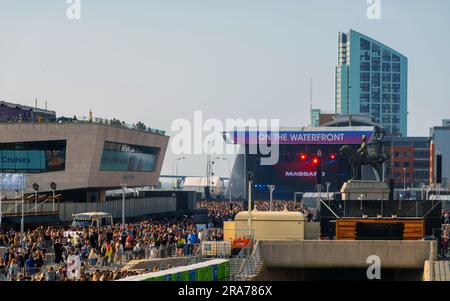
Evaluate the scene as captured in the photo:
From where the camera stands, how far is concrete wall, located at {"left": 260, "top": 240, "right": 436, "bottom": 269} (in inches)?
2522

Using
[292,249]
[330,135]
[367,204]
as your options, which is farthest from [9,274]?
[330,135]

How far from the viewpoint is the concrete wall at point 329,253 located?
210 ft

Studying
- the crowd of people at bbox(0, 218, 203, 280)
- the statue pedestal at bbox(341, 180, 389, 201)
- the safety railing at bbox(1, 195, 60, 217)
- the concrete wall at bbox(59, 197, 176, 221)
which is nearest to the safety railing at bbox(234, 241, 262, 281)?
the crowd of people at bbox(0, 218, 203, 280)

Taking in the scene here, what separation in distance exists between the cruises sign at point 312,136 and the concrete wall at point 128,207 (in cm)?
5585

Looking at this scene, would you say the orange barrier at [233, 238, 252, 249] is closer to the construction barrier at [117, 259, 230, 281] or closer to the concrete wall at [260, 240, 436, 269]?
the concrete wall at [260, 240, 436, 269]

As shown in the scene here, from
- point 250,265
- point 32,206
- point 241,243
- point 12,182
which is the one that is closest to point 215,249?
point 250,265

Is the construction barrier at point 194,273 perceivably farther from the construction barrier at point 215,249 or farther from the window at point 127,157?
the window at point 127,157

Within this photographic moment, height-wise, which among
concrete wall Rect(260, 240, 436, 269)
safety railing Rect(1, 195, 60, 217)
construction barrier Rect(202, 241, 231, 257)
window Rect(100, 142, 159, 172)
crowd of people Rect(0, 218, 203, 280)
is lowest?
concrete wall Rect(260, 240, 436, 269)

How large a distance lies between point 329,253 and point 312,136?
112 m

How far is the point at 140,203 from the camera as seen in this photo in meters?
104

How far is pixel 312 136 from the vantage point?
17600 cm

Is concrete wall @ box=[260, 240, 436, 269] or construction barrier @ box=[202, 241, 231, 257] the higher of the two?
construction barrier @ box=[202, 241, 231, 257]

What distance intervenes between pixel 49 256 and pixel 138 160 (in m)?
64.0

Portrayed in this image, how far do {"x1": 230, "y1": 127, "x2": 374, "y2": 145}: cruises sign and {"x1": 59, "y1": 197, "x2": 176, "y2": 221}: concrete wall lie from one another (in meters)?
55.9
